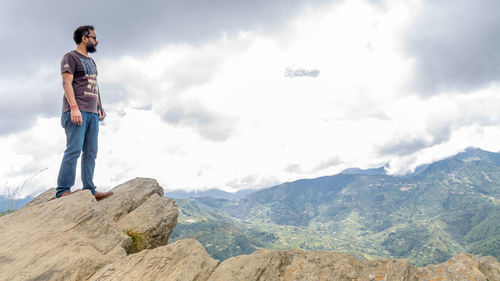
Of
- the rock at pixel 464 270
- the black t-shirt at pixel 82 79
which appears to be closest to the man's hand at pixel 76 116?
the black t-shirt at pixel 82 79

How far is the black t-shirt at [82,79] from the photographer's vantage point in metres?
11.3

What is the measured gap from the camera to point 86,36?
1216cm

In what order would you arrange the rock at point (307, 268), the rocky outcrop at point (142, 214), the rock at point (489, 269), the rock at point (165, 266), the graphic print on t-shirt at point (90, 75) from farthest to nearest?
the rocky outcrop at point (142, 214)
the graphic print on t-shirt at point (90, 75)
the rock at point (489, 269)
the rock at point (307, 268)
the rock at point (165, 266)

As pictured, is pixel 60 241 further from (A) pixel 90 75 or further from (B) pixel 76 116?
(A) pixel 90 75

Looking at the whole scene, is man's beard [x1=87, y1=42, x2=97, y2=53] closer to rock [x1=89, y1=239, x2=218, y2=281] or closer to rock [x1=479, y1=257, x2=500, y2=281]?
rock [x1=89, y1=239, x2=218, y2=281]

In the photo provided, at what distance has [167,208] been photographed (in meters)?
14.4

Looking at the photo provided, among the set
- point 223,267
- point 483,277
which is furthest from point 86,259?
point 483,277

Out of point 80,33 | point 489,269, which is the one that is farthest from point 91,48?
point 489,269

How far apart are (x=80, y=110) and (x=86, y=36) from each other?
143 inches

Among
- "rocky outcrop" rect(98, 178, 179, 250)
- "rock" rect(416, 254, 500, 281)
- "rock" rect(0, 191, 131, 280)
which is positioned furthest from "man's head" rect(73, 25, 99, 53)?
"rock" rect(416, 254, 500, 281)

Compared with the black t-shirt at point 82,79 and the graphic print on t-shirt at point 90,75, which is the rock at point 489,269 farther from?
the graphic print on t-shirt at point 90,75

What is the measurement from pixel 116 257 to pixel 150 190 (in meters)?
7.77

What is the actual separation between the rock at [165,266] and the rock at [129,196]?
4948 mm

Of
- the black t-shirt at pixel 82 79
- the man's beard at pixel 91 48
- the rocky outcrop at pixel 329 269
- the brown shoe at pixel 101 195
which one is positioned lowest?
the rocky outcrop at pixel 329 269
